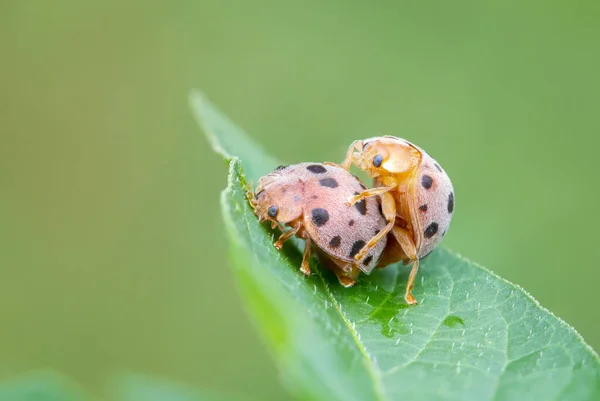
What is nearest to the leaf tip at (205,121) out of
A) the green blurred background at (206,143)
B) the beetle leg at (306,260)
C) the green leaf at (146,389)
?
the beetle leg at (306,260)

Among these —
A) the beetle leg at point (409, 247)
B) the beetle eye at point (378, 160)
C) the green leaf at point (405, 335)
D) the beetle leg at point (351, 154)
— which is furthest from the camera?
the beetle leg at point (351, 154)

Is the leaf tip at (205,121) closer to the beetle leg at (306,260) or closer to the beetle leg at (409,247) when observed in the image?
the beetle leg at (306,260)

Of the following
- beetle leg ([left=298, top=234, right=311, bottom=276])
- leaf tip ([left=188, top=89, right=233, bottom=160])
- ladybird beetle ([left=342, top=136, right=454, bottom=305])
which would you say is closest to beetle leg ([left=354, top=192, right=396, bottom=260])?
ladybird beetle ([left=342, top=136, right=454, bottom=305])

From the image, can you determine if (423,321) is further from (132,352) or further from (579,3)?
(579,3)

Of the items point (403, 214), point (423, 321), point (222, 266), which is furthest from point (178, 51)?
point (423, 321)

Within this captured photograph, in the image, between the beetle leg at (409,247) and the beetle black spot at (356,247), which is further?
the beetle leg at (409,247)

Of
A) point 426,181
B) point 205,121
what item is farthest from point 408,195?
point 205,121
